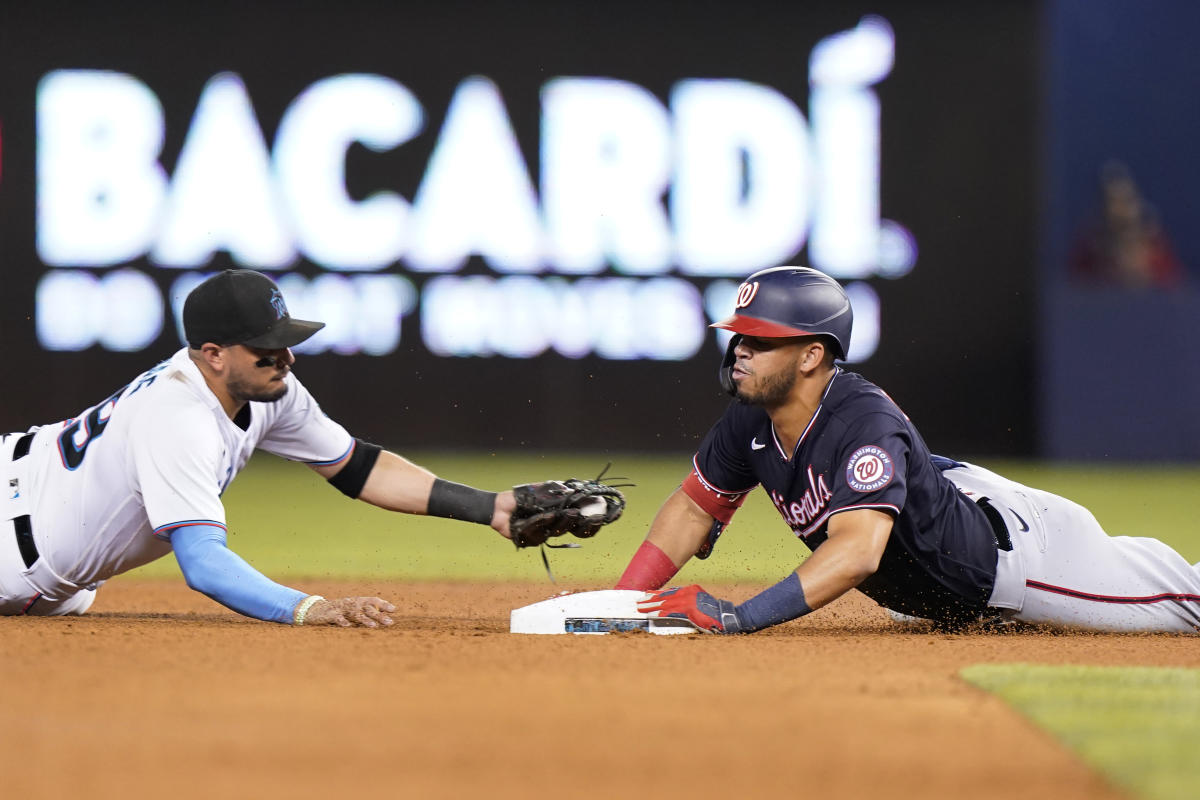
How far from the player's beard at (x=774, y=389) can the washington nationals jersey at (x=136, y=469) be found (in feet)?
5.92

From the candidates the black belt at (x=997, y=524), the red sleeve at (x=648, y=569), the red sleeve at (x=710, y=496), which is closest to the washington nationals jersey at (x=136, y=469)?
the red sleeve at (x=648, y=569)

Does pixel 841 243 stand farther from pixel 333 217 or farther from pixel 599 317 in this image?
pixel 333 217

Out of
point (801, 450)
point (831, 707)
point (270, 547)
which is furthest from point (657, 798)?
point (270, 547)

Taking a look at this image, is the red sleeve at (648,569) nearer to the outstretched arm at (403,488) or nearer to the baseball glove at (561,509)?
the baseball glove at (561,509)

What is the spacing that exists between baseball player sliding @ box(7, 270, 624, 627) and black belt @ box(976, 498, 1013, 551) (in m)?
1.43

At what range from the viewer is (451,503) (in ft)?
19.8

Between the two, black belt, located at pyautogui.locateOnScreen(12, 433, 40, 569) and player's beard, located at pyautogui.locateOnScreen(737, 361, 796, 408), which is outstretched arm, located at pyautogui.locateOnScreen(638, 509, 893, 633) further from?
black belt, located at pyautogui.locateOnScreen(12, 433, 40, 569)

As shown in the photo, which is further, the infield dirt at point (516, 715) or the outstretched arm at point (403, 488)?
the outstretched arm at point (403, 488)

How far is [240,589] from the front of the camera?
488 centimetres

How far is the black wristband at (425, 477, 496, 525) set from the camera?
234 inches

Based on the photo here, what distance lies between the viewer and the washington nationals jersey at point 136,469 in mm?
4973

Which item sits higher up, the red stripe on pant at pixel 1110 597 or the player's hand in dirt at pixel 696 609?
the player's hand in dirt at pixel 696 609

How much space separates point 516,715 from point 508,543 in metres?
6.63

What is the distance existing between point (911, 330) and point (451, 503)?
10.5 m
